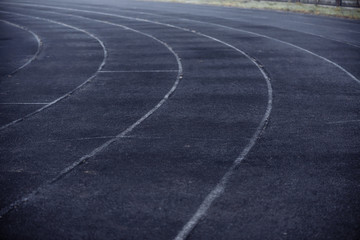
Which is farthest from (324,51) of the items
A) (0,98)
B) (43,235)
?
(43,235)

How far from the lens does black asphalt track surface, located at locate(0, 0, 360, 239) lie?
Result: 5.48 metres

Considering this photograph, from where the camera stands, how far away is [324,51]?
52.3 feet

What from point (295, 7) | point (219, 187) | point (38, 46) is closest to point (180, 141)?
point (219, 187)

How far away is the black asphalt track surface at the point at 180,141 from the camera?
5.48m

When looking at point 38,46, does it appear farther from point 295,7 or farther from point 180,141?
point 295,7

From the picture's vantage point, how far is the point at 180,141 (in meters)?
7.95

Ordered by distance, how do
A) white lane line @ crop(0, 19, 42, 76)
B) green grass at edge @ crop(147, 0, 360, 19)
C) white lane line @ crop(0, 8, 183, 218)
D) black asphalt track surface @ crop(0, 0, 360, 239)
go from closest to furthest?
black asphalt track surface @ crop(0, 0, 360, 239) < white lane line @ crop(0, 8, 183, 218) < white lane line @ crop(0, 19, 42, 76) < green grass at edge @ crop(147, 0, 360, 19)

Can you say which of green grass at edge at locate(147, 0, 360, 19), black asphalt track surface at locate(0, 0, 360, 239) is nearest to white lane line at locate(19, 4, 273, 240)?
black asphalt track surface at locate(0, 0, 360, 239)

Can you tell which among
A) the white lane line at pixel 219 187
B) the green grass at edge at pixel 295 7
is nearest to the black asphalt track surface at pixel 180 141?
the white lane line at pixel 219 187

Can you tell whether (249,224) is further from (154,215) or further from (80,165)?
(80,165)

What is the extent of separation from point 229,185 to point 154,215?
50.7 inches

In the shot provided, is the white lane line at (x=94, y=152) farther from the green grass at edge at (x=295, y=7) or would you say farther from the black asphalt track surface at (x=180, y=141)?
the green grass at edge at (x=295, y=7)

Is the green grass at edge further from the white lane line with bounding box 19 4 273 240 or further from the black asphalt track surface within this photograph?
the white lane line with bounding box 19 4 273 240

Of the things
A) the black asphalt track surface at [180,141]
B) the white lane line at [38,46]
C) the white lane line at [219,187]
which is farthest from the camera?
the white lane line at [38,46]
